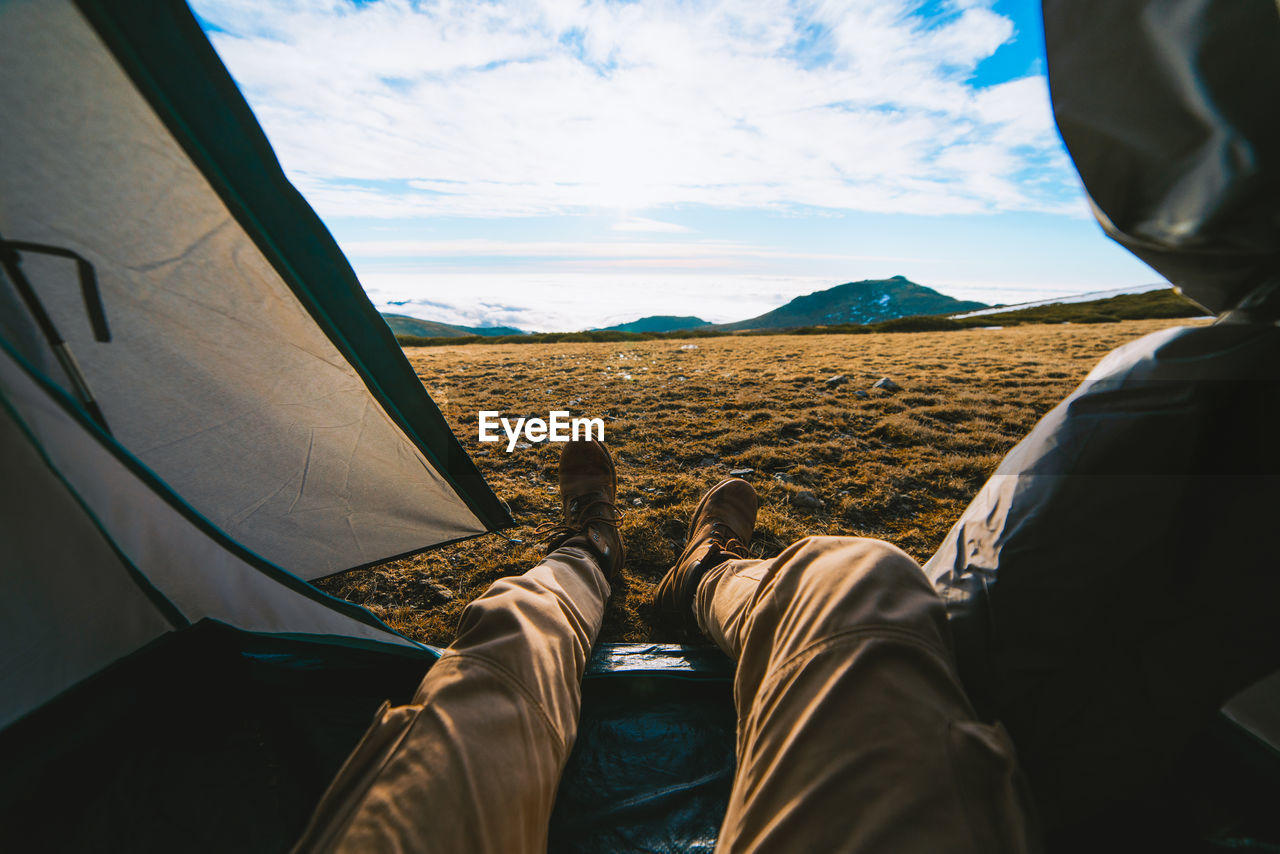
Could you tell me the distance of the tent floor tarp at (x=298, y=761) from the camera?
1.29 meters

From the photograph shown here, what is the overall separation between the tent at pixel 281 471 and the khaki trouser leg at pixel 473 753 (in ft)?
1.36

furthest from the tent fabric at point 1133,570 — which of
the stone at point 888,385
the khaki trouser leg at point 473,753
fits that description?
the stone at point 888,385

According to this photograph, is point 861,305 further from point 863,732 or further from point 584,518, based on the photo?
point 863,732

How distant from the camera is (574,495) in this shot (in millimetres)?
3230

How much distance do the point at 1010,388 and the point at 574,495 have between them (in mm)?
6960

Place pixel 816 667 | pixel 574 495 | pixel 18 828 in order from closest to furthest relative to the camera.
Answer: pixel 816 667 → pixel 18 828 → pixel 574 495

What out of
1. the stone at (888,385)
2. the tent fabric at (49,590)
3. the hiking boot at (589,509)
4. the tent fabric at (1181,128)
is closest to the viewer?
the tent fabric at (1181,128)

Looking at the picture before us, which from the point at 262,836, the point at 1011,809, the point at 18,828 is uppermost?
the point at 1011,809

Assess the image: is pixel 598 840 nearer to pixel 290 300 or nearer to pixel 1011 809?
pixel 1011 809

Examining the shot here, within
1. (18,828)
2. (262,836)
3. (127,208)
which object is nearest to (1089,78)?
(127,208)

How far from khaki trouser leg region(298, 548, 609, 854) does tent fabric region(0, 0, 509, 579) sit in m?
1.25

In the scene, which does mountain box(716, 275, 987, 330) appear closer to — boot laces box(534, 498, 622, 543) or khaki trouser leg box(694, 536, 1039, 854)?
boot laces box(534, 498, 622, 543)

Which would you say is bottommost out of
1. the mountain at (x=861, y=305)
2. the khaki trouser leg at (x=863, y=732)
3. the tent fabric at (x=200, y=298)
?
the khaki trouser leg at (x=863, y=732)

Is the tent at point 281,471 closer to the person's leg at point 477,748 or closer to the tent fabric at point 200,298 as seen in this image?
the tent fabric at point 200,298
